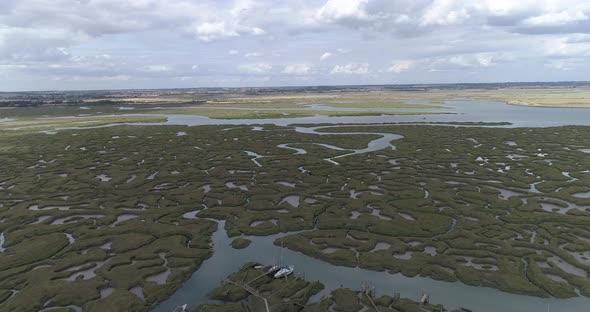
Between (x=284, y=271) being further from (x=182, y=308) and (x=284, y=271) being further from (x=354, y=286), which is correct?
(x=182, y=308)

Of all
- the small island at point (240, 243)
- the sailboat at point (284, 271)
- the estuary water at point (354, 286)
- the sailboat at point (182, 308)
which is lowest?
the estuary water at point (354, 286)

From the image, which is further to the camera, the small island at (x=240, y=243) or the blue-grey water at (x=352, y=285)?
the small island at (x=240, y=243)

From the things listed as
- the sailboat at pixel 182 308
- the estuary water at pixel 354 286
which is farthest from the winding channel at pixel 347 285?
the sailboat at pixel 182 308

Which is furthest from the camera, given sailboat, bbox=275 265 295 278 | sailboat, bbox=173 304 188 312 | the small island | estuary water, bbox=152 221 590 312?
the small island

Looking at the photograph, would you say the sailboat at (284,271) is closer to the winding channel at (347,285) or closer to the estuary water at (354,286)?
the estuary water at (354,286)

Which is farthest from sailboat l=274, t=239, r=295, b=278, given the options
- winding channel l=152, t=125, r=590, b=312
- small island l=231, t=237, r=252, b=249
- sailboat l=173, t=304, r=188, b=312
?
sailboat l=173, t=304, r=188, b=312

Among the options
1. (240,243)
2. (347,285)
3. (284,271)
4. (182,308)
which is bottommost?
(347,285)

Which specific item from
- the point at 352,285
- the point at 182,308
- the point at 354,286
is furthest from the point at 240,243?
the point at 354,286

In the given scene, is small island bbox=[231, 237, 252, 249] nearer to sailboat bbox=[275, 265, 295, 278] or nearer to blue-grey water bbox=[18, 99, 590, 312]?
blue-grey water bbox=[18, 99, 590, 312]

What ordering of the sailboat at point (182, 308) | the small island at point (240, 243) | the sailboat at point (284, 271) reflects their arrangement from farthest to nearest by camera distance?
the small island at point (240, 243) → the sailboat at point (284, 271) → the sailboat at point (182, 308)

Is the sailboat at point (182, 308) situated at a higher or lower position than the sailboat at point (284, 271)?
lower

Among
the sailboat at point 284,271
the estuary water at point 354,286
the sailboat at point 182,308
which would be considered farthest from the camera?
the sailboat at point 284,271

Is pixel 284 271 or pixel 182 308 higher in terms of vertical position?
pixel 284 271
